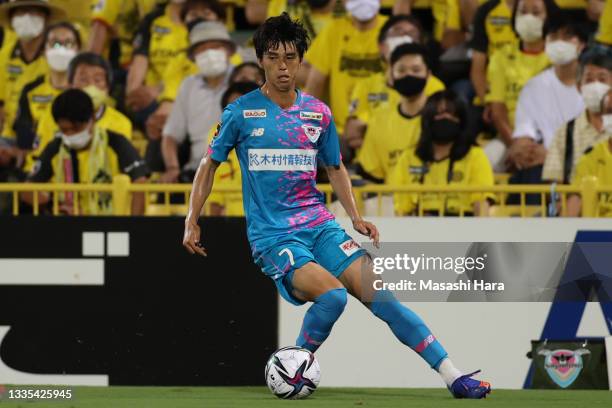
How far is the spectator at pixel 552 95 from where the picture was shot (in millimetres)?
13203

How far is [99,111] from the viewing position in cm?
1375

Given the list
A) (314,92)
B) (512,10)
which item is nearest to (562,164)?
(512,10)

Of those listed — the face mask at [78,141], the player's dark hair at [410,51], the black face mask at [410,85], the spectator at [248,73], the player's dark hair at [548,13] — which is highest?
the player's dark hair at [548,13]

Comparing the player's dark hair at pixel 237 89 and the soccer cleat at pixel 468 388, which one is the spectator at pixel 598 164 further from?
the soccer cleat at pixel 468 388

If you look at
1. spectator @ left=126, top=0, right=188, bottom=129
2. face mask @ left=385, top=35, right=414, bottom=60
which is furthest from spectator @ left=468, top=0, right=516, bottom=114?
spectator @ left=126, top=0, right=188, bottom=129

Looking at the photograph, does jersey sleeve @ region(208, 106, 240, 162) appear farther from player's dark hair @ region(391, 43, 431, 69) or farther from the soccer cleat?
player's dark hair @ region(391, 43, 431, 69)

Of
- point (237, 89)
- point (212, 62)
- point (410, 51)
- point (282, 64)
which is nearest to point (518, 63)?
point (410, 51)

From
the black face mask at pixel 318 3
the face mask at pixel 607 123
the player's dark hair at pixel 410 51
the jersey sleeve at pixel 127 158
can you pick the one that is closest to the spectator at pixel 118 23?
the black face mask at pixel 318 3

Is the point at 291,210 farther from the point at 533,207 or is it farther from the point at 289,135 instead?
the point at 533,207

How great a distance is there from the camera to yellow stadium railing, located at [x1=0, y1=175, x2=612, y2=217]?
10992 millimetres

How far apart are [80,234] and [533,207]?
132 inches

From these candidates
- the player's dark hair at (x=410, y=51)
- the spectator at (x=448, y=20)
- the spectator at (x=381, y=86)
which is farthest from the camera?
the spectator at (x=448, y=20)

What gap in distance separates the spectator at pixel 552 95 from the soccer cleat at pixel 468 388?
4457 mm

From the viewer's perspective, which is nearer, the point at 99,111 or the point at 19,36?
the point at 99,111
